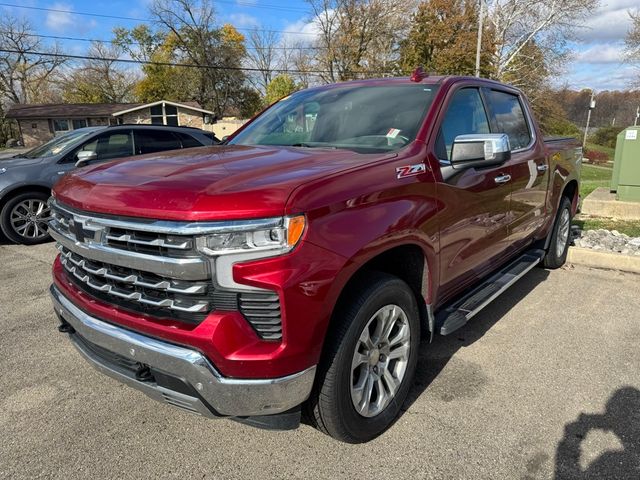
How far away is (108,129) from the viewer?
7.88 metres

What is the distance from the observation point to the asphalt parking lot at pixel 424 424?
95.8 inches

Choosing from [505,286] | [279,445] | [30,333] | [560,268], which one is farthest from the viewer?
[560,268]

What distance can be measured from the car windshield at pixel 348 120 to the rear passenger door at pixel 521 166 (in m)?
1.00

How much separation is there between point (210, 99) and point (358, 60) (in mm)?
21099

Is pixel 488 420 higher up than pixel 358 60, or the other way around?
pixel 358 60

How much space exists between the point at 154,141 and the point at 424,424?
700 cm

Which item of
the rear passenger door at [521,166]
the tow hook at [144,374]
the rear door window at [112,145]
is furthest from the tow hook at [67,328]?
the rear door window at [112,145]

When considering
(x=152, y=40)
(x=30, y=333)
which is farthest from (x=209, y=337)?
(x=152, y=40)

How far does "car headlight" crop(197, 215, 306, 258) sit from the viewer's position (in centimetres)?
195

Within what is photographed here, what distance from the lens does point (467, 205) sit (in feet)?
10.3

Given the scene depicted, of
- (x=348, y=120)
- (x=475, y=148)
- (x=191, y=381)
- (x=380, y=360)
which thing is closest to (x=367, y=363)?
(x=380, y=360)

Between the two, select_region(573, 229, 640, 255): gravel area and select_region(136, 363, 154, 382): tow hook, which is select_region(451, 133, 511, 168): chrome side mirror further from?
select_region(573, 229, 640, 255): gravel area

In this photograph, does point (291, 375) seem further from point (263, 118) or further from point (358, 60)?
point (358, 60)

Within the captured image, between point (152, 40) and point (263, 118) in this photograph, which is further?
point (152, 40)
